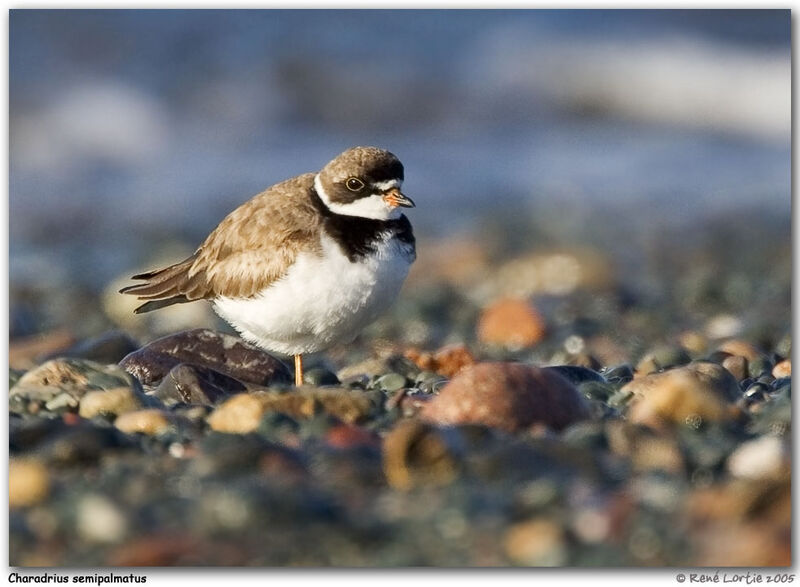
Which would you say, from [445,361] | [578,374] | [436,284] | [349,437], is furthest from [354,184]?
[436,284]

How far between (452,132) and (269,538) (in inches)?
581

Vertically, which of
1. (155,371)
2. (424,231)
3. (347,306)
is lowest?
(424,231)

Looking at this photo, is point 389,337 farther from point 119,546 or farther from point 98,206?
point 98,206

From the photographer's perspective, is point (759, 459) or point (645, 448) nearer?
point (759, 459)

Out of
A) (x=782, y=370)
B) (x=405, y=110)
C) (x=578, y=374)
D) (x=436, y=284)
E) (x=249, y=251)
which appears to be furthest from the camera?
(x=405, y=110)

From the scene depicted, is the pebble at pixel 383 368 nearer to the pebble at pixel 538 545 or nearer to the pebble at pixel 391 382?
the pebble at pixel 391 382

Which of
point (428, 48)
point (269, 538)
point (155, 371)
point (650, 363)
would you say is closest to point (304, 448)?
point (269, 538)

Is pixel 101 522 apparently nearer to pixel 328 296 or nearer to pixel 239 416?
pixel 239 416

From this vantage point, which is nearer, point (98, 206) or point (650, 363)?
point (650, 363)

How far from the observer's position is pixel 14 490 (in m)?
4.74

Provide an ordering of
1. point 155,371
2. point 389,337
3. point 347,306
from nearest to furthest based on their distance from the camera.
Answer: point 347,306 < point 155,371 < point 389,337

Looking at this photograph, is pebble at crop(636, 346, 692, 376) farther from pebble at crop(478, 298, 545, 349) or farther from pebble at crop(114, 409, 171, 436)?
pebble at crop(114, 409, 171, 436)

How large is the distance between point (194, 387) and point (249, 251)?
1012mm

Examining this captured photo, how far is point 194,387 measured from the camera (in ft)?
20.9
